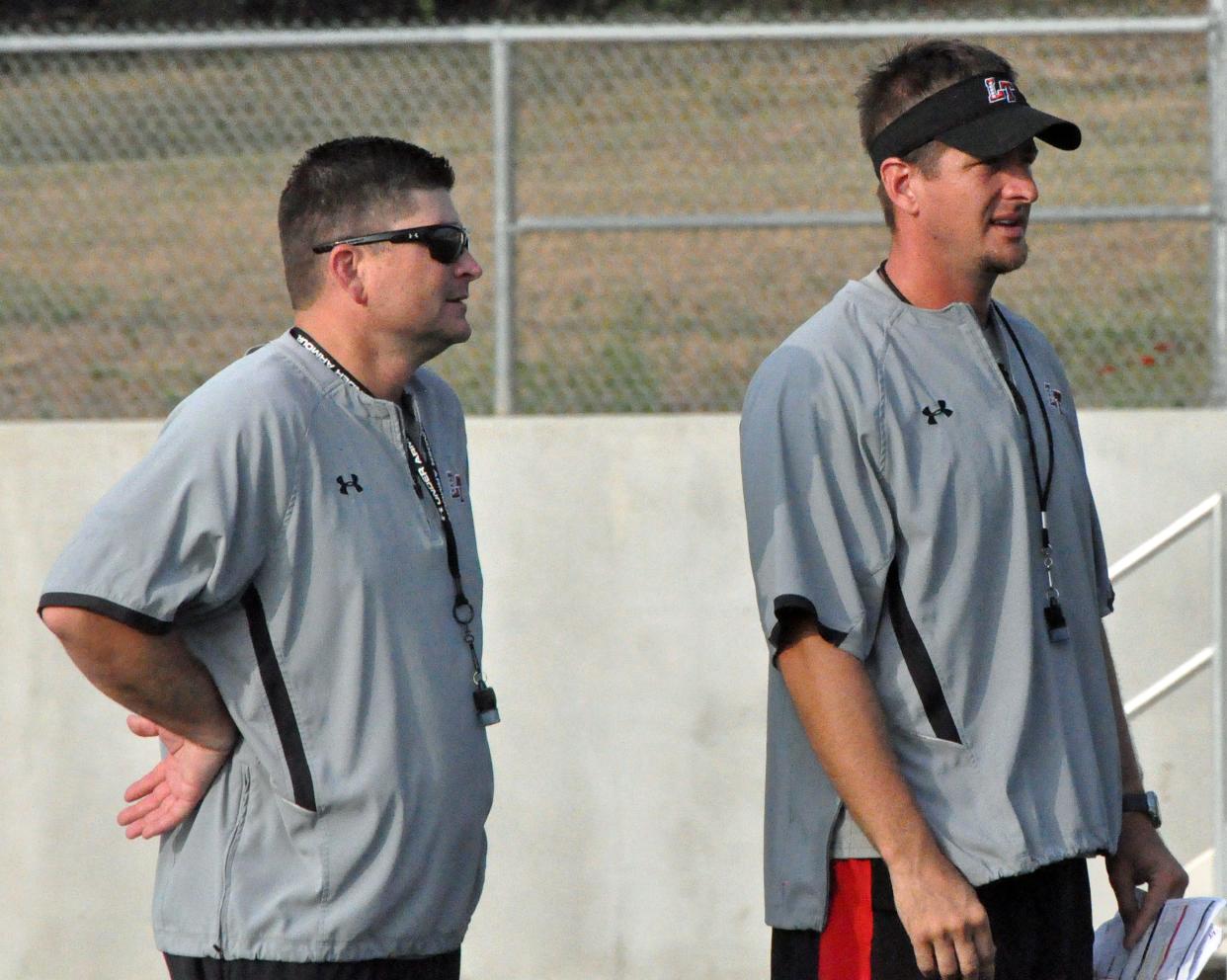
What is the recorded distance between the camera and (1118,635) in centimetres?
534

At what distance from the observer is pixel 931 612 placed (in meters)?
2.53

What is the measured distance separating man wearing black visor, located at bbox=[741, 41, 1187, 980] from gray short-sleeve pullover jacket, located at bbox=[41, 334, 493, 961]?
1.74 ft

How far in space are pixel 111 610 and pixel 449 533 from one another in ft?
1.74

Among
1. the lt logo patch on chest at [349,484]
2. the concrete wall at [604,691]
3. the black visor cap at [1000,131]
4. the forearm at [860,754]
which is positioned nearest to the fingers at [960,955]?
the forearm at [860,754]

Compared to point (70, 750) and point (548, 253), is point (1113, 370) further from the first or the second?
point (70, 750)

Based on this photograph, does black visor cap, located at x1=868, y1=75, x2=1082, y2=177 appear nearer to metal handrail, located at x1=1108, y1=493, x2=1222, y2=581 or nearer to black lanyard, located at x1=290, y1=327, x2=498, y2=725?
black lanyard, located at x1=290, y1=327, x2=498, y2=725

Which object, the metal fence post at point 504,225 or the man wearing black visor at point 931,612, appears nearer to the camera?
the man wearing black visor at point 931,612

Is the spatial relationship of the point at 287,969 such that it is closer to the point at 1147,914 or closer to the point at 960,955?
the point at 960,955

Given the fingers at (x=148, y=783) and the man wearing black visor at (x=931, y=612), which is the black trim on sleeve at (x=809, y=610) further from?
the fingers at (x=148, y=783)

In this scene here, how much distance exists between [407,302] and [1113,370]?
13.1 feet

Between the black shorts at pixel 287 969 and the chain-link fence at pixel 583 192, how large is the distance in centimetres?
327

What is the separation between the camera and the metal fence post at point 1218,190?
5562mm

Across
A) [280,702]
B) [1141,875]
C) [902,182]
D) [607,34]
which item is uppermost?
[607,34]

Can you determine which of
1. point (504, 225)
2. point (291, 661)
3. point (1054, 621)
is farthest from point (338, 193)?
point (504, 225)
